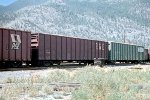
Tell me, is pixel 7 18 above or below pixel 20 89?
above

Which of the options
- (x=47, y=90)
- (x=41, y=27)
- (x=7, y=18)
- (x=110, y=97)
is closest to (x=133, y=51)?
(x=47, y=90)

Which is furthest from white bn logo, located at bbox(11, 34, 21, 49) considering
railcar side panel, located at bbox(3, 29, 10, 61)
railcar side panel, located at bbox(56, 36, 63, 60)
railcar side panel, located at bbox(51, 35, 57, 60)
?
railcar side panel, located at bbox(56, 36, 63, 60)

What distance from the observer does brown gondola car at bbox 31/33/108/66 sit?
35.1 metres

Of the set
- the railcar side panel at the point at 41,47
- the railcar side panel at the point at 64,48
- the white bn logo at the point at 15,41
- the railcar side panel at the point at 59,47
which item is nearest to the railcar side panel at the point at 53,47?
the railcar side panel at the point at 59,47

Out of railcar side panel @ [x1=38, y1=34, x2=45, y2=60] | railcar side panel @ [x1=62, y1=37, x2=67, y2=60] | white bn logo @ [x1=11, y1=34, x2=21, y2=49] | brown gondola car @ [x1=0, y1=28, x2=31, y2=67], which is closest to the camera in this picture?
brown gondola car @ [x1=0, y1=28, x2=31, y2=67]

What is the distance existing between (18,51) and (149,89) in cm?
2039

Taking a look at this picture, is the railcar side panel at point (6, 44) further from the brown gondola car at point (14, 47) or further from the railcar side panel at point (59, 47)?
the railcar side panel at point (59, 47)

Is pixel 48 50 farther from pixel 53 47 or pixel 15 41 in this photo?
pixel 15 41

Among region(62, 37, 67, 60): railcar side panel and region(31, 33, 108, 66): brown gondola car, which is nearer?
region(31, 33, 108, 66): brown gondola car

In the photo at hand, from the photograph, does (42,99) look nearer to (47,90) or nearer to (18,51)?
(47,90)

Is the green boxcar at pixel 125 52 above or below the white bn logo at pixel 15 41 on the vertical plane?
below

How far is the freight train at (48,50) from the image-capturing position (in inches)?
1206

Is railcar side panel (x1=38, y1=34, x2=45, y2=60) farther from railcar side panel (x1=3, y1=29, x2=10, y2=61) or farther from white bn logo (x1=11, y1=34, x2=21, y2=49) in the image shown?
railcar side panel (x1=3, y1=29, x2=10, y2=61)

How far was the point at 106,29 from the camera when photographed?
643 ft
